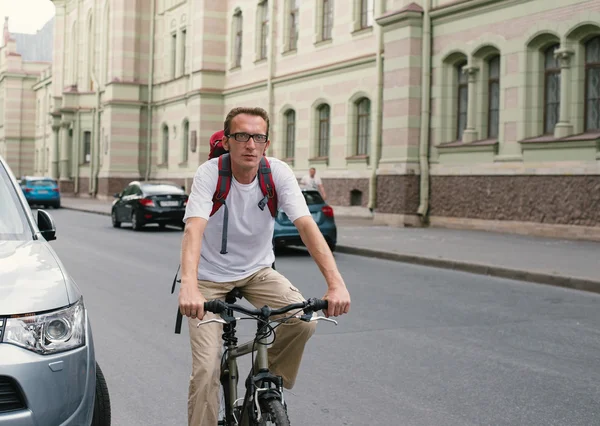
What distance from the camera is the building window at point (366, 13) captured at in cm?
2930

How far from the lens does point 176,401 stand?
18.9 ft

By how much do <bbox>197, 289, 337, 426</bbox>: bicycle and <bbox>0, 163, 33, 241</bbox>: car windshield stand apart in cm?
144

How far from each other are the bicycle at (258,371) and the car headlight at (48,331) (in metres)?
0.57

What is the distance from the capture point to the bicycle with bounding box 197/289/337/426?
3447mm

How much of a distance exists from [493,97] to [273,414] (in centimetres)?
2093

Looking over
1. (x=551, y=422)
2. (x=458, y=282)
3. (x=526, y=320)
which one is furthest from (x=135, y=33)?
(x=551, y=422)

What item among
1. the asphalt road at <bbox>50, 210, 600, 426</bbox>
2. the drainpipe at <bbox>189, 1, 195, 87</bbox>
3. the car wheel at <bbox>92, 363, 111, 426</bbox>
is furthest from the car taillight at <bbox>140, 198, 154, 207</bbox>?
the car wheel at <bbox>92, 363, 111, 426</bbox>

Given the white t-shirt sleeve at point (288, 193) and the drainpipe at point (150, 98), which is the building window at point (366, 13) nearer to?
the drainpipe at point (150, 98)

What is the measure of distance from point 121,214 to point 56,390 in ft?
73.3

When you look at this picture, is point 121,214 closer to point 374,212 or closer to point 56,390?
point 374,212

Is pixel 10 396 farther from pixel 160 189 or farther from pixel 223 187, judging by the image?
pixel 160 189

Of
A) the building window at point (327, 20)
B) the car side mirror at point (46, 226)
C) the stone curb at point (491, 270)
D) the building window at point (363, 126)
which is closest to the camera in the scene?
the car side mirror at point (46, 226)

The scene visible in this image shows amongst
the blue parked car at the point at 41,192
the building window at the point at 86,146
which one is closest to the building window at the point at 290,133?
the blue parked car at the point at 41,192

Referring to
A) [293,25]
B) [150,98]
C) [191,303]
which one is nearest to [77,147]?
[150,98]
